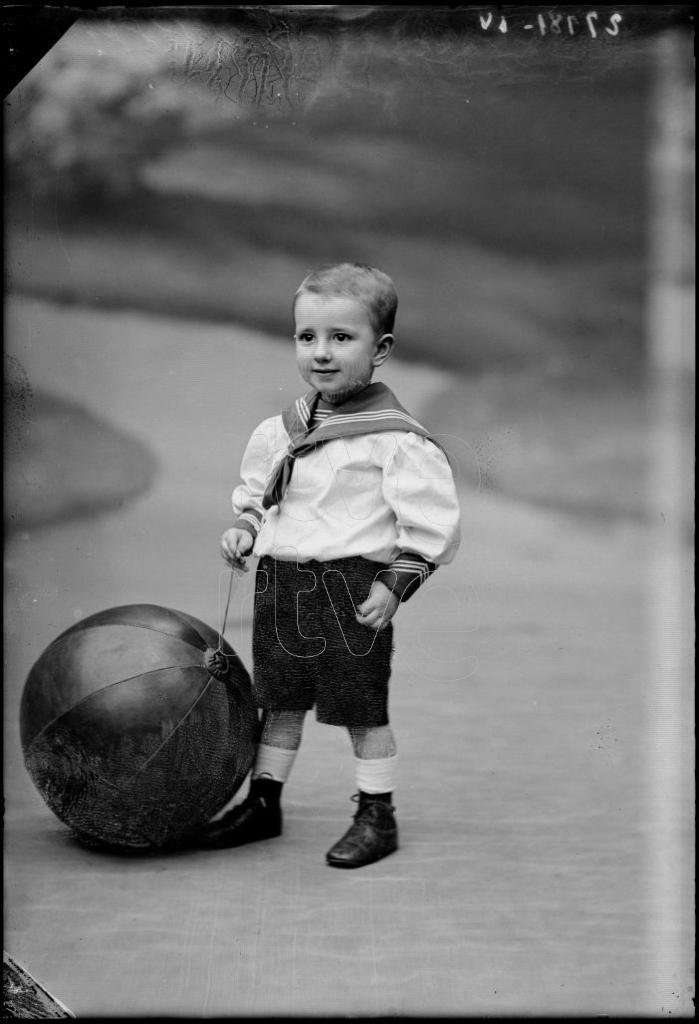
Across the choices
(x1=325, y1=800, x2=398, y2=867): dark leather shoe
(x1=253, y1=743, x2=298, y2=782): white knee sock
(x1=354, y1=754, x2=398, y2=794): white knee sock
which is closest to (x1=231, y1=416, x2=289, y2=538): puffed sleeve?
(x1=253, y1=743, x2=298, y2=782): white knee sock

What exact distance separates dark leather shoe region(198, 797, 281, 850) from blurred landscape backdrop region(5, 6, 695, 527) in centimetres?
110

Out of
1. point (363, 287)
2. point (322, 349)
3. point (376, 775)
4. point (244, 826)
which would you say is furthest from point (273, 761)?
point (363, 287)

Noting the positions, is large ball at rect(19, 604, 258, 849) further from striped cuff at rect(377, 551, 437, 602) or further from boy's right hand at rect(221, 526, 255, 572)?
striped cuff at rect(377, 551, 437, 602)

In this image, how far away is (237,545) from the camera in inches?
168

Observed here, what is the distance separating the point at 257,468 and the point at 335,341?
0.48 meters

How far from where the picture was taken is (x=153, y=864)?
4.12 metres

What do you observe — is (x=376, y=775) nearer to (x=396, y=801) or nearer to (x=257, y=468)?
(x=396, y=801)

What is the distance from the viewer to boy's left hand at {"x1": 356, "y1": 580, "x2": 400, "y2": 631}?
4.14m

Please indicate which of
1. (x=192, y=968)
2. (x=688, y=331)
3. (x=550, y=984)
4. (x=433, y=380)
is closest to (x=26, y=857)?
(x=192, y=968)

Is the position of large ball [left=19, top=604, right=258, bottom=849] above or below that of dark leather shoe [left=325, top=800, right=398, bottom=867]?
above

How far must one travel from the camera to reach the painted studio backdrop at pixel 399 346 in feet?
13.6

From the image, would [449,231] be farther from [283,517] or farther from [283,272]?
[283,517]

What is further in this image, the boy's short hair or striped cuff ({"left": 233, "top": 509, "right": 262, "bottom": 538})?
striped cuff ({"left": 233, "top": 509, "right": 262, "bottom": 538})

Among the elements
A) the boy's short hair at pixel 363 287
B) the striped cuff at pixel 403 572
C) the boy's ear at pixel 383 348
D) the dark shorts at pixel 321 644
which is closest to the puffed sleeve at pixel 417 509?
the striped cuff at pixel 403 572
